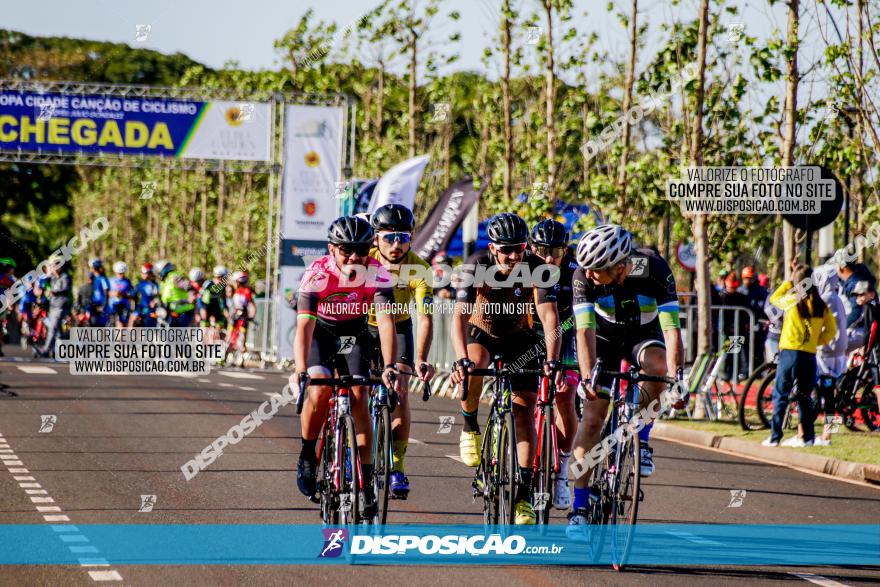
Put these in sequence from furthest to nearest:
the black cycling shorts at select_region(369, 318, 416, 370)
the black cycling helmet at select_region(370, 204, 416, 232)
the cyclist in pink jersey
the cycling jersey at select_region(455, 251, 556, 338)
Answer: the black cycling shorts at select_region(369, 318, 416, 370)
the black cycling helmet at select_region(370, 204, 416, 232)
the cycling jersey at select_region(455, 251, 556, 338)
the cyclist in pink jersey

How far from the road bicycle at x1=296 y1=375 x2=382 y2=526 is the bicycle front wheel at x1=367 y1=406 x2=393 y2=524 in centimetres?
26

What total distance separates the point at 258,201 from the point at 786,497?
40.2 m

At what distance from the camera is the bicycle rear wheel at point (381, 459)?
8.65 meters

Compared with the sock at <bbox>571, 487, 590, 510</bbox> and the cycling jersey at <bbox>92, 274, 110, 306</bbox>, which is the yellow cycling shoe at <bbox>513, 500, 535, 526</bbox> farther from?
the cycling jersey at <bbox>92, 274, 110, 306</bbox>

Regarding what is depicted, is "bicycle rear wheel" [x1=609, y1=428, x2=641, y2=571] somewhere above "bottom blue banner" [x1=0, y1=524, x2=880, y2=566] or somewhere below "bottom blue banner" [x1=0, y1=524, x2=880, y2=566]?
above

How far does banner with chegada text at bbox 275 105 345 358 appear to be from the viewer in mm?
31766

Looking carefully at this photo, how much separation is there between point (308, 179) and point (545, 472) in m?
23.6

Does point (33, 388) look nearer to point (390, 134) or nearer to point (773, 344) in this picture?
point (773, 344)

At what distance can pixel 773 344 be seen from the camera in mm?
19703

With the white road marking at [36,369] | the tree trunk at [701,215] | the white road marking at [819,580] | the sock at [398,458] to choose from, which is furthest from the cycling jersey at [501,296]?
the white road marking at [36,369]

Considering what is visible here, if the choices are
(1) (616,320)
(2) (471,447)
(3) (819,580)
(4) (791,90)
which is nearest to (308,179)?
(4) (791,90)

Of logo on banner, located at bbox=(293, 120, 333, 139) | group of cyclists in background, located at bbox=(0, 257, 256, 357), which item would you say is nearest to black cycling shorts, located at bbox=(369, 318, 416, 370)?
group of cyclists in background, located at bbox=(0, 257, 256, 357)

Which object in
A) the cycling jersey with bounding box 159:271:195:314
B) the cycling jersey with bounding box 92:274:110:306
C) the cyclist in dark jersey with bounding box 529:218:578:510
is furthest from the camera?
the cycling jersey with bounding box 92:274:110:306

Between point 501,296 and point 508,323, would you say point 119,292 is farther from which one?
point 501,296
